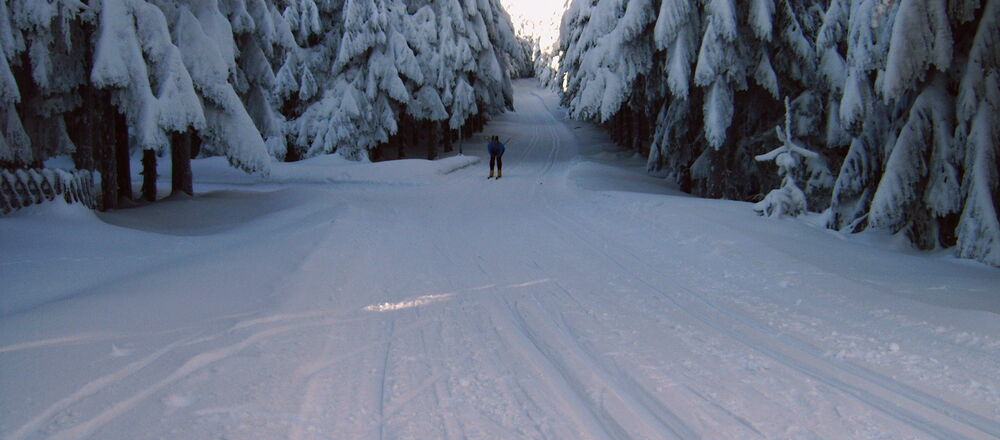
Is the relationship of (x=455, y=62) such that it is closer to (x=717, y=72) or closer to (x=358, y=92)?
(x=358, y=92)

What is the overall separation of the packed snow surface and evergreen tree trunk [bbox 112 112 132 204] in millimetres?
4424

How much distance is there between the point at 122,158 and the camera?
16.0m

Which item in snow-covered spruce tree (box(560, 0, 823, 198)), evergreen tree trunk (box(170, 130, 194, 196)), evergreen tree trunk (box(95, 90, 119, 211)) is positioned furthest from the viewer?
evergreen tree trunk (box(170, 130, 194, 196))

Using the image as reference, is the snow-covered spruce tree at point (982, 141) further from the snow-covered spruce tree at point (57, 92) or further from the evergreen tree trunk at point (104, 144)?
the evergreen tree trunk at point (104, 144)

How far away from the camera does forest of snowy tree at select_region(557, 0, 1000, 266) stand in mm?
8633

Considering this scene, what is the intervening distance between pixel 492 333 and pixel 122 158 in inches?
543

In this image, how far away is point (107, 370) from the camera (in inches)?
181

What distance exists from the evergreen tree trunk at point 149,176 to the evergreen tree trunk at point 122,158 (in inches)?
14.2

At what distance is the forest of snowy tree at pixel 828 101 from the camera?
8633mm

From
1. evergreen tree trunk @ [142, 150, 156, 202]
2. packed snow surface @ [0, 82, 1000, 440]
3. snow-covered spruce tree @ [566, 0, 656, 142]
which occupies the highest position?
snow-covered spruce tree @ [566, 0, 656, 142]

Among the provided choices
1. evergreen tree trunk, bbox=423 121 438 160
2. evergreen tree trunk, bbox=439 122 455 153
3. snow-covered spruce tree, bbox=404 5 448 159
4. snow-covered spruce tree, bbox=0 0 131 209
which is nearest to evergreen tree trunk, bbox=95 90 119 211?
snow-covered spruce tree, bbox=0 0 131 209

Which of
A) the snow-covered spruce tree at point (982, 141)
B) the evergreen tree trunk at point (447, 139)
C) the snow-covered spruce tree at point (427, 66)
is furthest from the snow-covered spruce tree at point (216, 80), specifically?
the evergreen tree trunk at point (447, 139)

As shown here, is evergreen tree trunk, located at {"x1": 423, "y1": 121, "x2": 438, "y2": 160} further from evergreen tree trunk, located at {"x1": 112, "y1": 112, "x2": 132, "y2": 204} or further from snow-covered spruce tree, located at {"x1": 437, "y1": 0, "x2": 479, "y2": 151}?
evergreen tree trunk, located at {"x1": 112, "y1": 112, "x2": 132, "y2": 204}

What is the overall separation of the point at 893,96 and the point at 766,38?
7.34m
